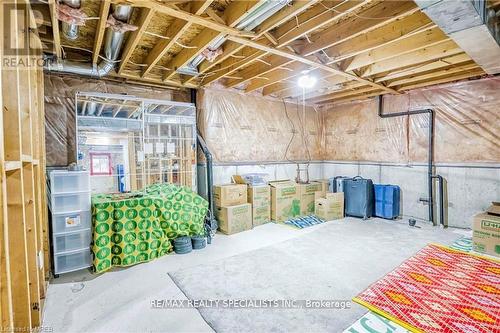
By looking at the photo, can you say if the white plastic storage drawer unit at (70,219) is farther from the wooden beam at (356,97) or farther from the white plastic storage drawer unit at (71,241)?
the wooden beam at (356,97)

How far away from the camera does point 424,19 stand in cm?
247

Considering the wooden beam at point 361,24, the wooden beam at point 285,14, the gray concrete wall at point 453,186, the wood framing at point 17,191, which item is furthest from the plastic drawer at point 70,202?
the gray concrete wall at point 453,186

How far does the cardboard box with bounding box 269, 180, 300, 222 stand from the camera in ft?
16.0

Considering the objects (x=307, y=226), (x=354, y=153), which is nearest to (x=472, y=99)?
(x=354, y=153)

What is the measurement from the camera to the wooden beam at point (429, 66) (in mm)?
3413

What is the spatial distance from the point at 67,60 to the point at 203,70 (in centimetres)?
174

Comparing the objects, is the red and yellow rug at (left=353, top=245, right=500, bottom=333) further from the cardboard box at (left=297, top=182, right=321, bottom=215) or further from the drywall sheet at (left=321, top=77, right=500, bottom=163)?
the cardboard box at (left=297, top=182, right=321, bottom=215)

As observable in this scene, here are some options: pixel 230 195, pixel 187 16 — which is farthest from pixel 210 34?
pixel 230 195

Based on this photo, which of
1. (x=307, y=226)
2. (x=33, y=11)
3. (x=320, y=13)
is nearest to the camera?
(x=33, y=11)

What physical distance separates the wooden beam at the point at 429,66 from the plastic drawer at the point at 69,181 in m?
4.66

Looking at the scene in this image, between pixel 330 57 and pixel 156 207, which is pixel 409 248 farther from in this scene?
pixel 156 207

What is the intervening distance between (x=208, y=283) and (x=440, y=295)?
2229 millimetres

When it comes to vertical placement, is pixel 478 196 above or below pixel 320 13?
below

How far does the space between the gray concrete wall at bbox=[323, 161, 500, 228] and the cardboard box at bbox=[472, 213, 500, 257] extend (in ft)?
3.50
